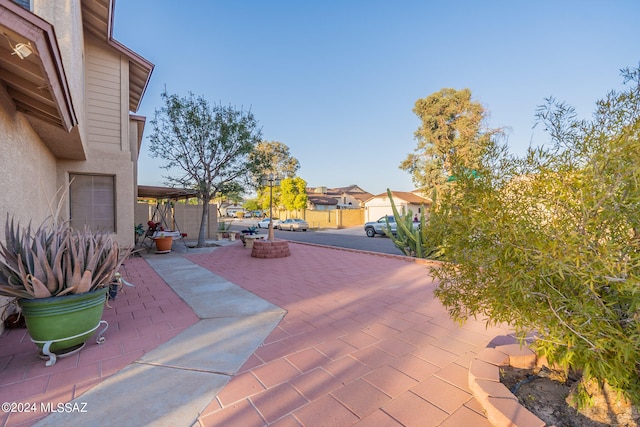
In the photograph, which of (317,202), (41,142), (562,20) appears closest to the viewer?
(41,142)

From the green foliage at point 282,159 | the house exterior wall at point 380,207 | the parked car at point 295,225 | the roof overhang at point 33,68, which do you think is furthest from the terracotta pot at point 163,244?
the green foliage at point 282,159

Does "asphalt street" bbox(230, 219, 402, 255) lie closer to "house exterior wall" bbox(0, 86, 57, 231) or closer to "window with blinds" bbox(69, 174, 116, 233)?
"window with blinds" bbox(69, 174, 116, 233)

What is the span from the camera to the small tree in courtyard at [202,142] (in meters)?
11.3

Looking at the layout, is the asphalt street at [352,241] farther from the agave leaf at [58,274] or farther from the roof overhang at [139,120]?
the agave leaf at [58,274]

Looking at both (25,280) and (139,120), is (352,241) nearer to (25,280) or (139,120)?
(139,120)

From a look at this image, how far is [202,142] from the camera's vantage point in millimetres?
11516

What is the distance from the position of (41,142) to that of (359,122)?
50.9 feet

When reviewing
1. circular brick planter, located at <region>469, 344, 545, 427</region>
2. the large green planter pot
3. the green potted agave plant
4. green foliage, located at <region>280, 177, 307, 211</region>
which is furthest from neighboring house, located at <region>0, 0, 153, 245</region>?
green foliage, located at <region>280, 177, 307, 211</region>

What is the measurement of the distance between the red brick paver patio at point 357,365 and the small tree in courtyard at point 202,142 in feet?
26.1

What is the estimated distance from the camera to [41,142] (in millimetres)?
5535

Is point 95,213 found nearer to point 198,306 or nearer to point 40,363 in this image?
point 198,306

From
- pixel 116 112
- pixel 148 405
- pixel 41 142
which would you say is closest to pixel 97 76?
pixel 116 112

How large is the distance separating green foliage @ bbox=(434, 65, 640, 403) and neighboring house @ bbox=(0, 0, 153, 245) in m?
3.80

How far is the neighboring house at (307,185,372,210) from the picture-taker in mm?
41375
